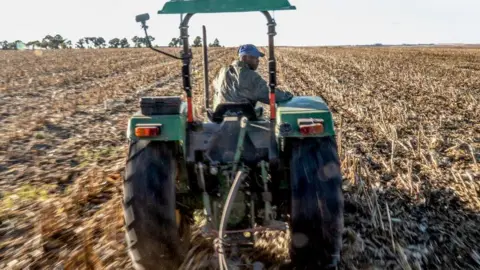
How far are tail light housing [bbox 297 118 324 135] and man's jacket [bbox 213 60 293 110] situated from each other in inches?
32.2

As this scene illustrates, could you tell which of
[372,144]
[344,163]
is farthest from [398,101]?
[344,163]

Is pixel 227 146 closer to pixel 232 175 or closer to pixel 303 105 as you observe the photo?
pixel 232 175

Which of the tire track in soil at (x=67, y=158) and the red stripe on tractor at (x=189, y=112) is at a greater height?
the red stripe on tractor at (x=189, y=112)

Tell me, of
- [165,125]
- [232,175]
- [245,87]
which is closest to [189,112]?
[165,125]

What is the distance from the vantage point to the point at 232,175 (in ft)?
11.3

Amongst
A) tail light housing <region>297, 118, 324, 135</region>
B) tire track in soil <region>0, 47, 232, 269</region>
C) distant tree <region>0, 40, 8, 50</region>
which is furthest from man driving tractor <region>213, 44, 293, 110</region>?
distant tree <region>0, 40, 8, 50</region>

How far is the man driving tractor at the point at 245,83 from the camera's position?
424cm

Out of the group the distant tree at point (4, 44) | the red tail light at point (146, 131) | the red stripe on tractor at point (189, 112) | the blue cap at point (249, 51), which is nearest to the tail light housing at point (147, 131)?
the red tail light at point (146, 131)

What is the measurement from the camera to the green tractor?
3.29 m

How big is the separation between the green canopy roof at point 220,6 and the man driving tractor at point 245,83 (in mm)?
978

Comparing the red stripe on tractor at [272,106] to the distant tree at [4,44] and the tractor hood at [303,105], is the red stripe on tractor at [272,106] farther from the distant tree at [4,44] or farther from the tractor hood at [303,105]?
the distant tree at [4,44]

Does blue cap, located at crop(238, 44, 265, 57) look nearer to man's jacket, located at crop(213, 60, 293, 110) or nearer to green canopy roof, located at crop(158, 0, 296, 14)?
man's jacket, located at crop(213, 60, 293, 110)

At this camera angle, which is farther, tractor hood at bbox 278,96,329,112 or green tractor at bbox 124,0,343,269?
tractor hood at bbox 278,96,329,112

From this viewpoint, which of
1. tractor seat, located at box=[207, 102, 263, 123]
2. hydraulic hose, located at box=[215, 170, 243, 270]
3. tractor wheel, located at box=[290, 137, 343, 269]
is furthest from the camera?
tractor seat, located at box=[207, 102, 263, 123]
